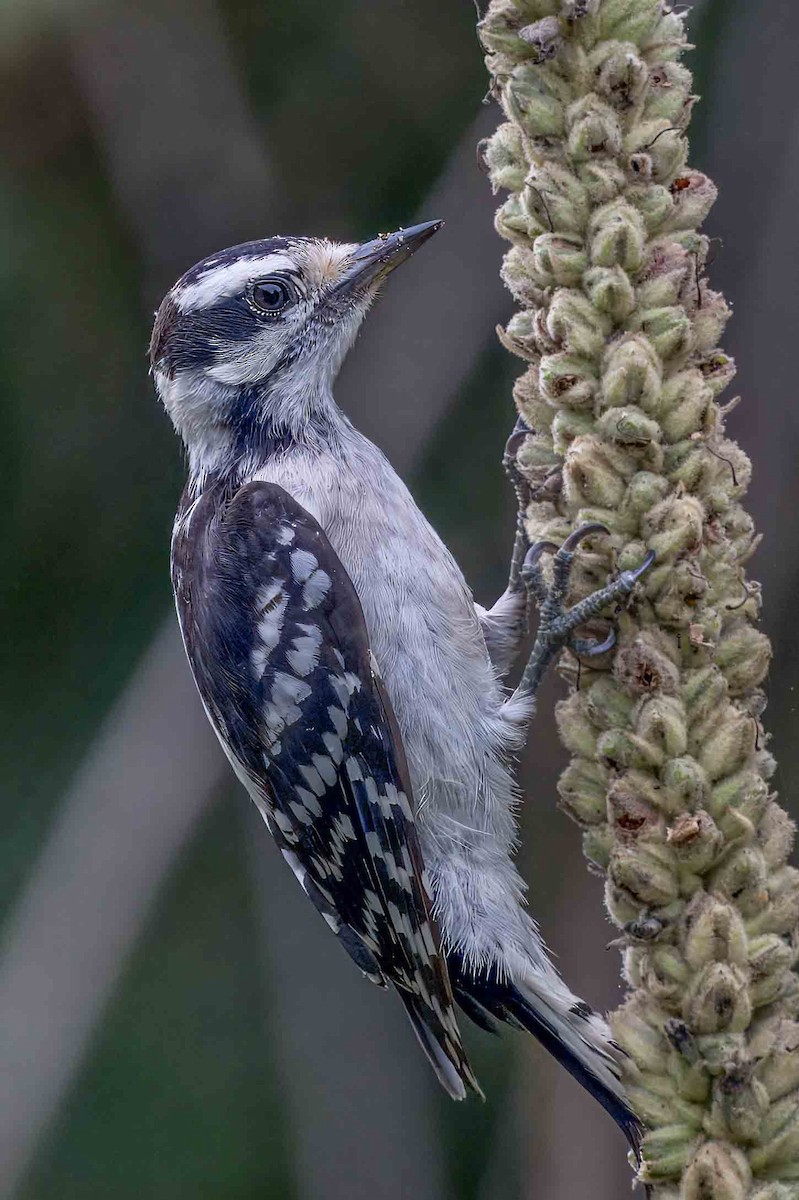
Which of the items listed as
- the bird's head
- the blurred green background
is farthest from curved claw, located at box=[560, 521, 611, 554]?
the blurred green background

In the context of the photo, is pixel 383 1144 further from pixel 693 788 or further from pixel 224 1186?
pixel 693 788

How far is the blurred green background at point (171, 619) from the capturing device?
3.33 m

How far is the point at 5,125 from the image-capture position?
3914mm

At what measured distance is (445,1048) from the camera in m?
2.22

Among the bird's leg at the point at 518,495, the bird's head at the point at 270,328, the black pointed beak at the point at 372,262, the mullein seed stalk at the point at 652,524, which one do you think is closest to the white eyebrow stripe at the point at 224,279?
the bird's head at the point at 270,328

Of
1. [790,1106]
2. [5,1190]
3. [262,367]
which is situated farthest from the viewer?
[5,1190]

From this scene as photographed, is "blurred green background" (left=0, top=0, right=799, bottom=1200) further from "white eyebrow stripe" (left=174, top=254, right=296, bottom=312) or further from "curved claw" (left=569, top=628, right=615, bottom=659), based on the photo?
"curved claw" (left=569, top=628, right=615, bottom=659)

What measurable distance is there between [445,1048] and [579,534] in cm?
98

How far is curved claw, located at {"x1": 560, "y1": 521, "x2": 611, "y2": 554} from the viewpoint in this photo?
5.16 ft

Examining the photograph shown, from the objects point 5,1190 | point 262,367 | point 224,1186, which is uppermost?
point 262,367

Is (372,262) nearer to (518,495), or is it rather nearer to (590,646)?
(518,495)

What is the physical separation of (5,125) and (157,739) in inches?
68.3

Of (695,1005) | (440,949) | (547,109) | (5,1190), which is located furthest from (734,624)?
(5,1190)

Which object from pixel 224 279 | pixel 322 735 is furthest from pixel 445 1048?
pixel 224 279
